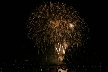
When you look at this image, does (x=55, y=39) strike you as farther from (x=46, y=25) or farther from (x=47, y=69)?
(x=47, y=69)

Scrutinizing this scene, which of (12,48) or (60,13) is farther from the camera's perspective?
(12,48)

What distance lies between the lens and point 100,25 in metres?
29.0

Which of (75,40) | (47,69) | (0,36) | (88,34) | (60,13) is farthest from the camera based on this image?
(88,34)

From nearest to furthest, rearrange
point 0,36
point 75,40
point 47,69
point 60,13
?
point 47,69 < point 60,13 < point 75,40 < point 0,36

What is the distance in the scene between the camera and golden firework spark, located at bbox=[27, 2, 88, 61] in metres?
19.4

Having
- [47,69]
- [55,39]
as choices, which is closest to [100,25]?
[55,39]

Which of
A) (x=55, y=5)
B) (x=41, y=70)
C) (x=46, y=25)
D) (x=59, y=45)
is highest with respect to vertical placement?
(x=55, y=5)

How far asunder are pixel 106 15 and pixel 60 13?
948 centimetres

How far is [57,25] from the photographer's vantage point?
1942 centimetres

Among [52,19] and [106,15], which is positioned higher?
[106,15]

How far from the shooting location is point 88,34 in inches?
1116

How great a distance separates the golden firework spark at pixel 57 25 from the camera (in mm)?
19422

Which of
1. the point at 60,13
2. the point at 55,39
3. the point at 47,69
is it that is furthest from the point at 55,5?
the point at 47,69

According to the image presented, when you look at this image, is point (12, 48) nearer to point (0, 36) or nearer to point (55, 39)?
point (0, 36)
